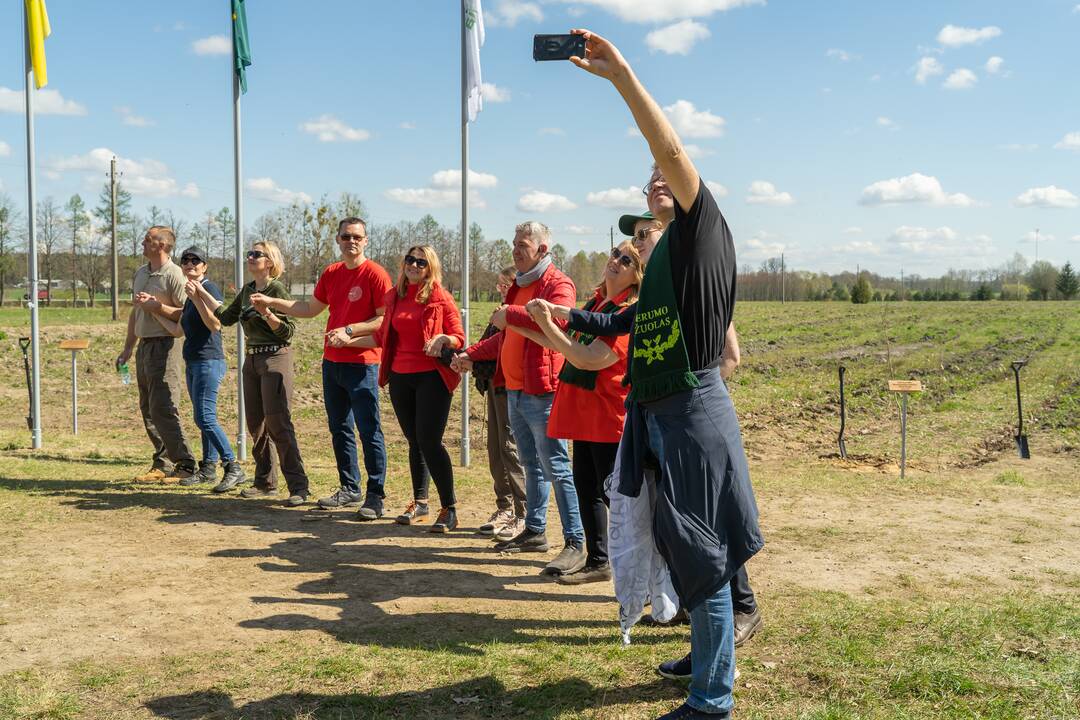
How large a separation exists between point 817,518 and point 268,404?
4409 mm

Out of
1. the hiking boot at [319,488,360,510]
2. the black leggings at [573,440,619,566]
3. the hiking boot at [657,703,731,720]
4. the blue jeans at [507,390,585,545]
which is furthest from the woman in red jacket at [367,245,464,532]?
the hiking boot at [657,703,731,720]

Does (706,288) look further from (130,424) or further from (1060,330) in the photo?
(1060,330)

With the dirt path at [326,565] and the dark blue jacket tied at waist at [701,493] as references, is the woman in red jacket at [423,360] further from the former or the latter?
the dark blue jacket tied at waist at [701,493]

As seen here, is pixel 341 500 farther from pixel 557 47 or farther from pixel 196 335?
pixel 557 47

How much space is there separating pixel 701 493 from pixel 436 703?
137 centimetres

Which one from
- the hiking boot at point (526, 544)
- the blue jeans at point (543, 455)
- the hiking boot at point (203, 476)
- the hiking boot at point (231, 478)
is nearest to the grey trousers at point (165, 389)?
the hiking boot at point (203, 476)

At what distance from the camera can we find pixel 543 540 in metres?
5.71

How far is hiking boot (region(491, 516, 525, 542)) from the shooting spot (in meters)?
5.81

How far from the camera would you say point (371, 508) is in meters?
6.44

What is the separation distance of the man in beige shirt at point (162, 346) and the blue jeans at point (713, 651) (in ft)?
19.4

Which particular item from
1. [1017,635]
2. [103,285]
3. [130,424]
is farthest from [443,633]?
[103,285]

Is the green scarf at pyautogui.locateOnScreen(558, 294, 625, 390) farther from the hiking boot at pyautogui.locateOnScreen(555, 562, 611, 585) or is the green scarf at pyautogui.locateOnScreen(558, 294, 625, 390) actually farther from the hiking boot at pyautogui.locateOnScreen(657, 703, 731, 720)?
the hiking boot at pyautogui.locateOnScreen(657, 703, 731, 720)

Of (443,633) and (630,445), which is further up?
(630,445)

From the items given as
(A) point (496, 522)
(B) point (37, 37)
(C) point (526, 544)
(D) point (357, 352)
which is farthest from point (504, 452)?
(B) point (37, 37)
